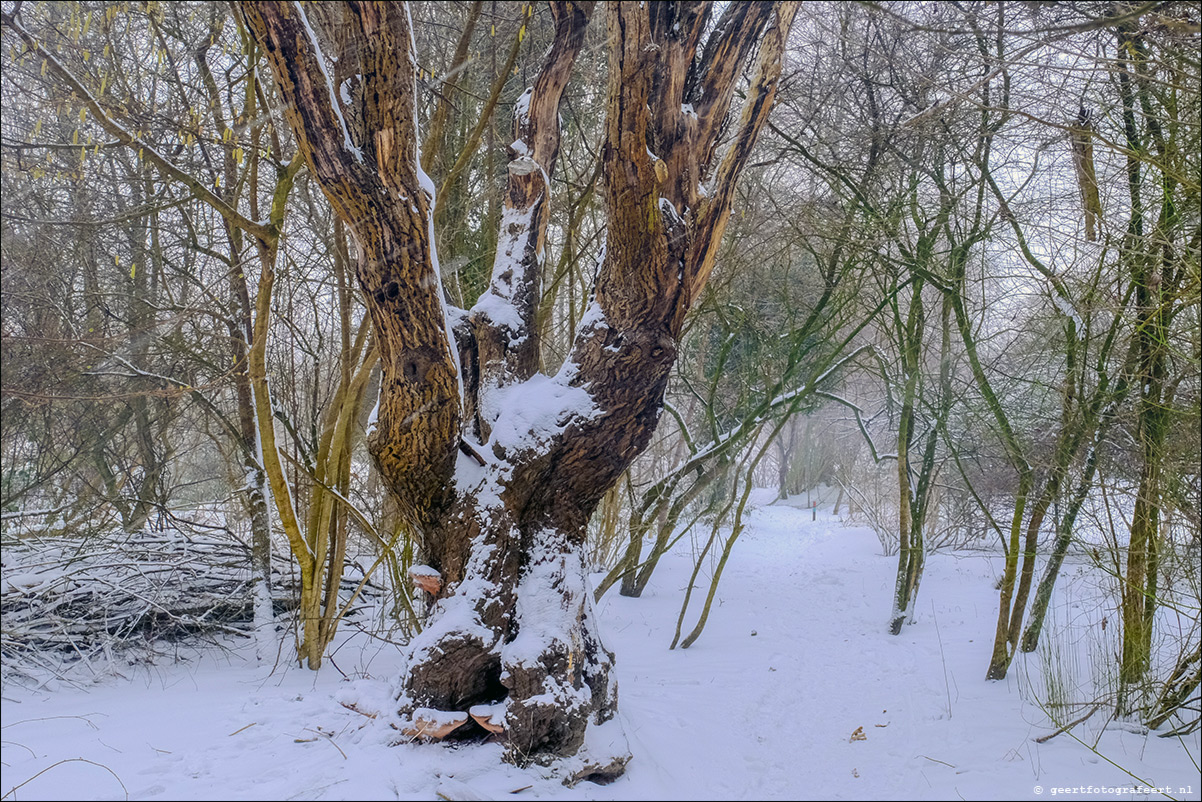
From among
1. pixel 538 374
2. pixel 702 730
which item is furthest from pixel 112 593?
pixel 702 730

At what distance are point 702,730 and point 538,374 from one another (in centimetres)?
233

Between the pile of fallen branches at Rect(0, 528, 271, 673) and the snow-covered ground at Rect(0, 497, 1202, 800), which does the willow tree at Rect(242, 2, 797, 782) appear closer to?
the snow-covered ground at Rect(0, 497, 1202, 800)

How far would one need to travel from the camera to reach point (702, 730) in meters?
3.92

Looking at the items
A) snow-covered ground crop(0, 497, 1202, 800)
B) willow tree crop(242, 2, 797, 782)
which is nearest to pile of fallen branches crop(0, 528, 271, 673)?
snow-covered ground crop(0, 497, 1202, 800)

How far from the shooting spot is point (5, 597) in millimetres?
4238

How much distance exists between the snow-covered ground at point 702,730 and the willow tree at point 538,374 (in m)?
0.35

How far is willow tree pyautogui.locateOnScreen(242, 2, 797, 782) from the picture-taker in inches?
105

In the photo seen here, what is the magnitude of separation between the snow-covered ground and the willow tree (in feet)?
1.14

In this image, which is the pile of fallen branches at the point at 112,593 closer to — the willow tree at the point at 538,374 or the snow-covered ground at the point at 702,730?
the snow-covered ground at the point at 702,730

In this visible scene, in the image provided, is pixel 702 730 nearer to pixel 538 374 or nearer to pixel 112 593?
pixel 538 374

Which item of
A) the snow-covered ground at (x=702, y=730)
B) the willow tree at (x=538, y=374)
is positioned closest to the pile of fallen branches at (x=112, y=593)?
the snow-covered ground at (x=702, y=730)

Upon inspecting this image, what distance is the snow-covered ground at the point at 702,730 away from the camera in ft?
8.35

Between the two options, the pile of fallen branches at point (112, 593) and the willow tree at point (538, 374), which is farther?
the pile of fallen branches at point (112, 593)

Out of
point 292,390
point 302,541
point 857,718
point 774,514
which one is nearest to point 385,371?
point 302,541
